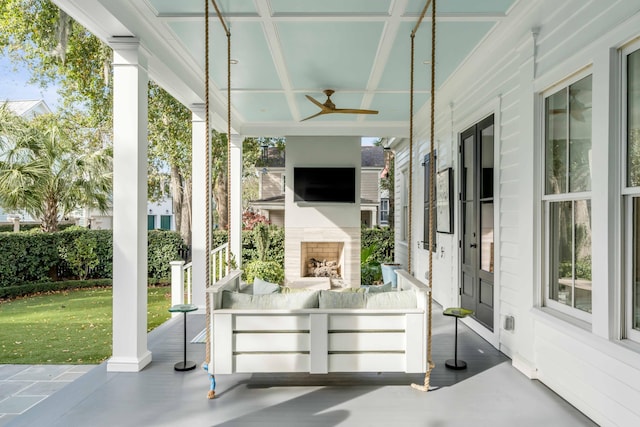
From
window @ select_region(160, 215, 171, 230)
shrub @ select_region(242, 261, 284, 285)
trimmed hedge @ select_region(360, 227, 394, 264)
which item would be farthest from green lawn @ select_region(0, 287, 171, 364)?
window @ select_region(160, 215, 171, 230)

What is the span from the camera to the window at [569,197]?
2955 mm

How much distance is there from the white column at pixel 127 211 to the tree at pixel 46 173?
22.4ft

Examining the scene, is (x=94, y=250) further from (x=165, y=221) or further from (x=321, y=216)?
(x=165, y=221)

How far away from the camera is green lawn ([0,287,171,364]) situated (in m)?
Answer: 6.03

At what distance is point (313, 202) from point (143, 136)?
500 centimetres

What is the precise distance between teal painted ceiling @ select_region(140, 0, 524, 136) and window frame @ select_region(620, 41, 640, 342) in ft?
4.20

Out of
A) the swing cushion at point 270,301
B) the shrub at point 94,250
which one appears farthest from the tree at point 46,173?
the swing cushion at point 270,301

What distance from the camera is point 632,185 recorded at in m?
2.49

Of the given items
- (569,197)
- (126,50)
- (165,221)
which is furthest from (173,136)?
(165,221)

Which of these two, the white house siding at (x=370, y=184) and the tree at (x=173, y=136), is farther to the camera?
the white house siding at (x=370, y=184)

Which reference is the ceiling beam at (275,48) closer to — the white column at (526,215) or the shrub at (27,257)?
the white column at (526,215)

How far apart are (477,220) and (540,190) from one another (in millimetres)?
1428

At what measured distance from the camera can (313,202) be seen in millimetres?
8594

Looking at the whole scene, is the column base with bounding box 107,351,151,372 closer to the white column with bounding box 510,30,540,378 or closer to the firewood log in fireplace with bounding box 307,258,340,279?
the white column with bounding box 510,30,540,378
